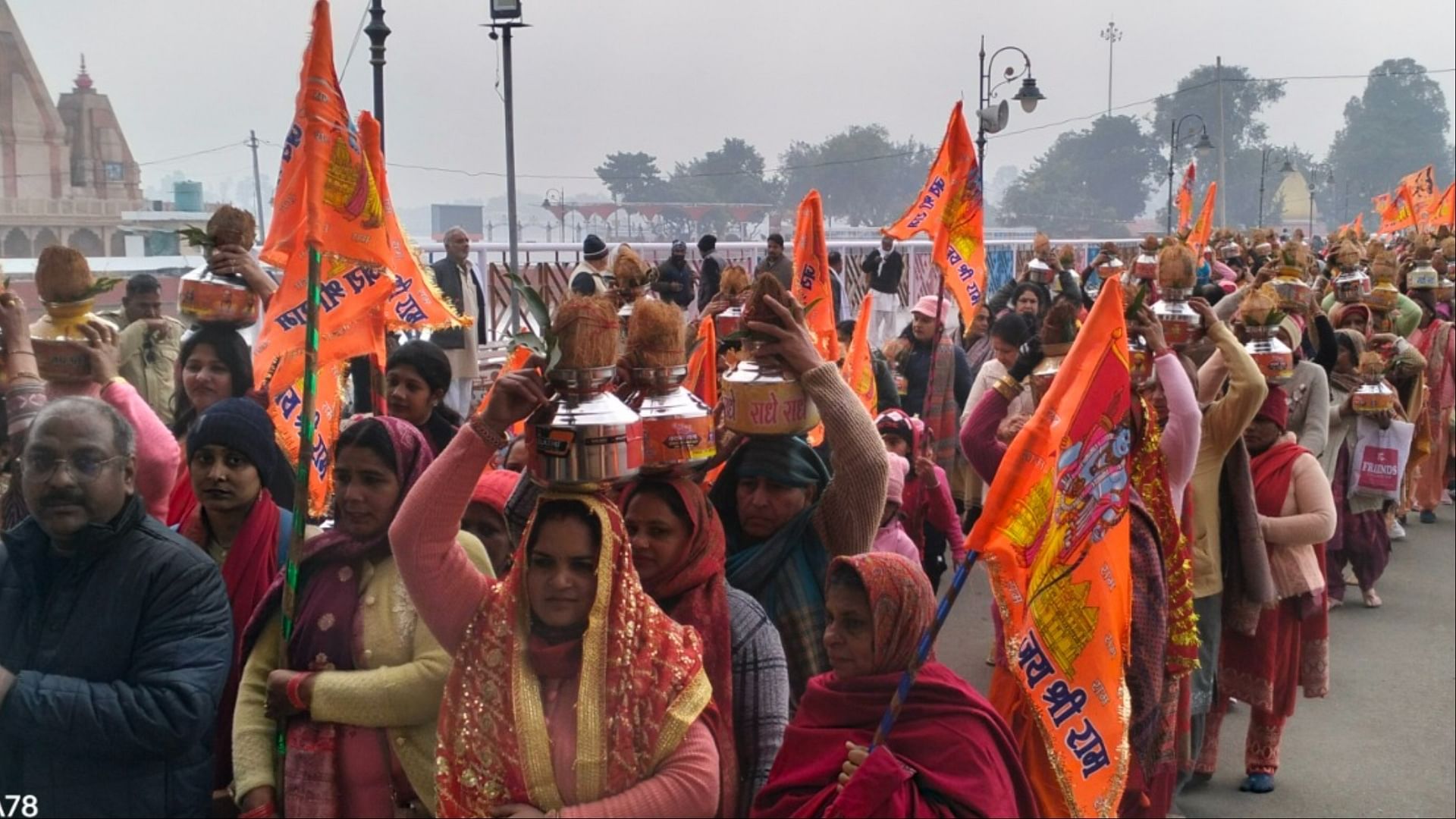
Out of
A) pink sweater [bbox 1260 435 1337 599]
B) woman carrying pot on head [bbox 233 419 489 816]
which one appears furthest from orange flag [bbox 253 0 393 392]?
pink sweater [bbox 1260 435 1337 599]

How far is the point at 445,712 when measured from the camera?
2.49 m

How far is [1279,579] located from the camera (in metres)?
5.65

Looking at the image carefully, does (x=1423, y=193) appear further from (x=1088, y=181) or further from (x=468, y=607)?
(x=468, y=607)

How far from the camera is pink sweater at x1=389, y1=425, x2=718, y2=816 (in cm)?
241

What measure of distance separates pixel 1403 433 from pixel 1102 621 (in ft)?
21.8

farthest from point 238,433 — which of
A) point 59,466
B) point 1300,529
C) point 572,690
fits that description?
point 1300,529

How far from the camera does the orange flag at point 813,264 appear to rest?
5.58m

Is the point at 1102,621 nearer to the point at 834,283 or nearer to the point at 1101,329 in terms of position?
the point at 1101,329

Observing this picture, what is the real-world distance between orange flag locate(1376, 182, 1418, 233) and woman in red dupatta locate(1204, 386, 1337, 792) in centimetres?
1686

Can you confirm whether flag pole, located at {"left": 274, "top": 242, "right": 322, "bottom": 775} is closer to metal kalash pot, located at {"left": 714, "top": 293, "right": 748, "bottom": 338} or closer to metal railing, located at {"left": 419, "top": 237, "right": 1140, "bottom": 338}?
metal kalash pot, located at {"left": 714, "top": 293, "right": 748, "bottom": 338}

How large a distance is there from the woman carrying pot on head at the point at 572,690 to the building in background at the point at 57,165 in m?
2.87

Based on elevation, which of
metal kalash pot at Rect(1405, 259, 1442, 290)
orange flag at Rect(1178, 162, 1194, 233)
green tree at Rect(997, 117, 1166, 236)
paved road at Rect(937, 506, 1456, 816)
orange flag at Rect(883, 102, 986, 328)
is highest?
green tree at Rect(997, 117, 1166, 236)

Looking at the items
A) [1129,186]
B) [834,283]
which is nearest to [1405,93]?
[1129,186]

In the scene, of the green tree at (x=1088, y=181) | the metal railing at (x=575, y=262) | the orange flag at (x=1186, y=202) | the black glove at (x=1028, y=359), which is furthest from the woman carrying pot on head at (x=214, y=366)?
the green tree at (x=1088, y=181)
